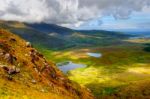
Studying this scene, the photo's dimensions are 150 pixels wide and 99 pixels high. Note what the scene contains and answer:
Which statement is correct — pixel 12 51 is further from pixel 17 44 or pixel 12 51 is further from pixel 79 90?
pixel 79 90

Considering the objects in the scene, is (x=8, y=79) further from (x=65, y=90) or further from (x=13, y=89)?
(x=65, y=90)

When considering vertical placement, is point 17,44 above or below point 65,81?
above

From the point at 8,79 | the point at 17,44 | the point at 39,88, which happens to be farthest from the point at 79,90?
the point at 8,79

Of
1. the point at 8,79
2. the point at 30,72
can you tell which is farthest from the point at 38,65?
the point at 8,79

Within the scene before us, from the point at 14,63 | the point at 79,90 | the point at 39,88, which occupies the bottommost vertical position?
the point at 79,90

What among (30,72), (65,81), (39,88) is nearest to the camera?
(39,88)

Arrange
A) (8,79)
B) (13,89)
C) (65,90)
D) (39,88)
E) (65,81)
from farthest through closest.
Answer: (65,81) → (65,90) → (39,88) → (8,79) → (13,89)

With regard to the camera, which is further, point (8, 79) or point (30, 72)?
point (30, 72)
